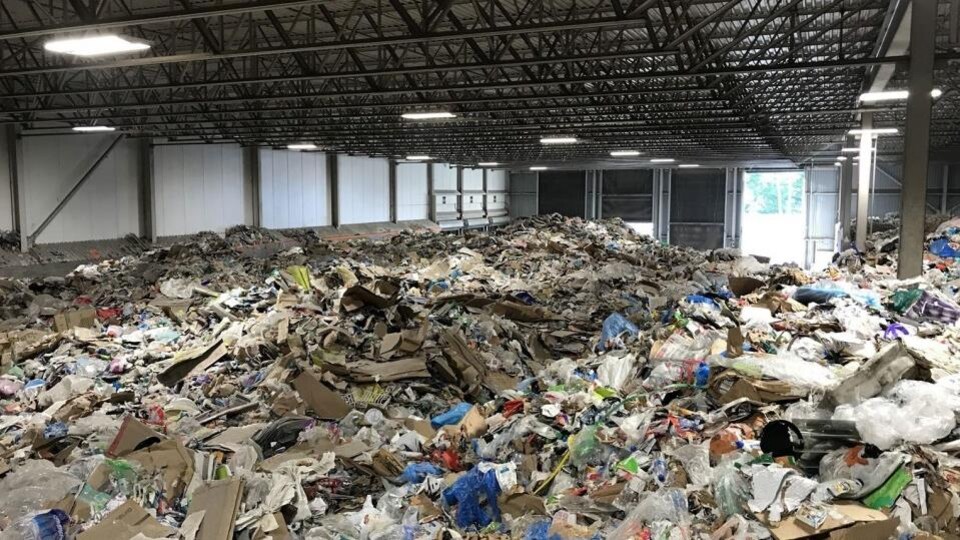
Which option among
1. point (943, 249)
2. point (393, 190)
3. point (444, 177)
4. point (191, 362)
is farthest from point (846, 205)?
point (191, 362)

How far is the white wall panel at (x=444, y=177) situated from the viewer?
130 feet

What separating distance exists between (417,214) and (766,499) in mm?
34267

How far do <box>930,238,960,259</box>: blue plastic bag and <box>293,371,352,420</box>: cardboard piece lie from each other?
13.3m

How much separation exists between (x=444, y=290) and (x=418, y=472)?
802 cm

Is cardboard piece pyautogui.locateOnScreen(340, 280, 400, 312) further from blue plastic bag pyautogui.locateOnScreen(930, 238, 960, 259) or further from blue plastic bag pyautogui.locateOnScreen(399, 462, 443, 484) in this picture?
blue plastic bag pyautogui.locateOnScreen(930, 238, 960, 259)

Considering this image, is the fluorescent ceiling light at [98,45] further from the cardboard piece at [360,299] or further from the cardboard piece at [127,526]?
the cardboard piece at [360,299]

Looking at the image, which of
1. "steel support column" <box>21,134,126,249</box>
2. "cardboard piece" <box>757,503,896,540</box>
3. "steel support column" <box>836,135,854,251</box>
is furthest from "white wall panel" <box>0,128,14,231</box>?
"steel support column" <box>836,135,854,251</box>

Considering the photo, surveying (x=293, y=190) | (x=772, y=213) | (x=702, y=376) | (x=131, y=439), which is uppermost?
(x=293, y=190)

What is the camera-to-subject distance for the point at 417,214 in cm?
3791

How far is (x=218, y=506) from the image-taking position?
5.12m

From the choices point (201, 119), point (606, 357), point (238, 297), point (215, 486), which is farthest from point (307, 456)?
point (201, 119)

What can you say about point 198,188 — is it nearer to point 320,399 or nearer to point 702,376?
point 320,399

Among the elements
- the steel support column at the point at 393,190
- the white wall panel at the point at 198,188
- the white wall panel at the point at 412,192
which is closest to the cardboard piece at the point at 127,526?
the white wall panel at the point at 198,188

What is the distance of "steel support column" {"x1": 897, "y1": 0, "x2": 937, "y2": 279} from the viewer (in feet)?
31.8
